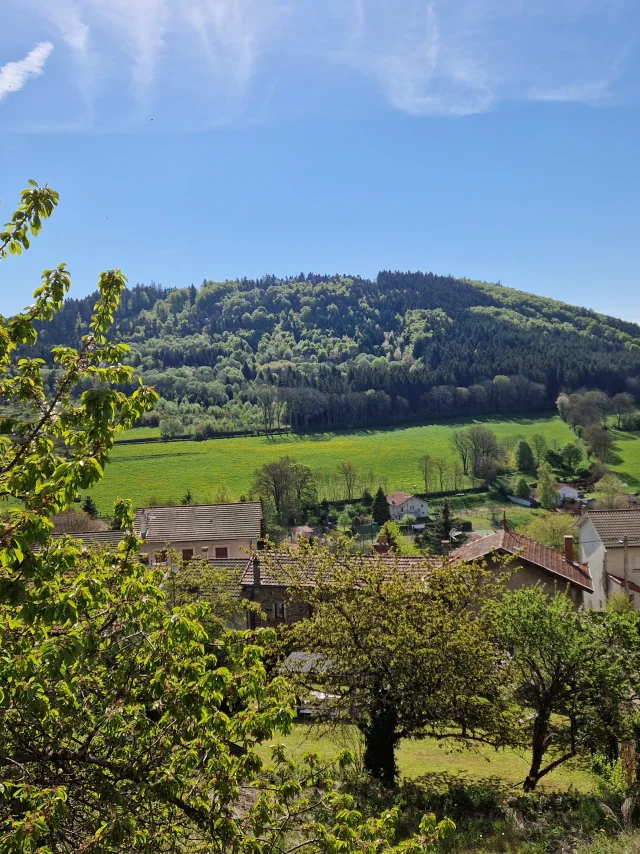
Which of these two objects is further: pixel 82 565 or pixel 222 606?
pixel 222 606

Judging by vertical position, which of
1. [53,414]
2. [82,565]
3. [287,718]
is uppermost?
[53,414]

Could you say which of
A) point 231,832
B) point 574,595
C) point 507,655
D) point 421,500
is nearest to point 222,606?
point 507,655

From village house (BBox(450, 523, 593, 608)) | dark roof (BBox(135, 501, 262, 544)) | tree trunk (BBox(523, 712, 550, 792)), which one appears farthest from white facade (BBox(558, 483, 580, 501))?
tree trunk (BBox(523, 712, 550, 792))

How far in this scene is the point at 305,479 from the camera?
94875 mm

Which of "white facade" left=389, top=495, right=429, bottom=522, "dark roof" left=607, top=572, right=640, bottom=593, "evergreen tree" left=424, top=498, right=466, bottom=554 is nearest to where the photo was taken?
"dark roof" left=607, top=572, right=640, bottom=593

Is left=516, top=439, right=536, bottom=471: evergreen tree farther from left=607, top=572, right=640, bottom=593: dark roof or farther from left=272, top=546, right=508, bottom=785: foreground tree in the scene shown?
left=272, top=546, right=508, bottom=785: foreground tree

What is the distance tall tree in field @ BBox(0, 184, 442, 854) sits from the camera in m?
5.29

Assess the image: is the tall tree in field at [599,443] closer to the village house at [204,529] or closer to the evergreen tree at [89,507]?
the village house at [204,529]

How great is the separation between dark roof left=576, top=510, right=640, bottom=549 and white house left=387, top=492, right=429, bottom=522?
52979mm

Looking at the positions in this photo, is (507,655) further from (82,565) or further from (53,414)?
(53,414)

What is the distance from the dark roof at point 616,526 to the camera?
1832 inches

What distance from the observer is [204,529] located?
5766 cm

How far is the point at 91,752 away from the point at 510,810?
503 inches

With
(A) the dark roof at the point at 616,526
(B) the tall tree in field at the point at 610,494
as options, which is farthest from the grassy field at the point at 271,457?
(A) the dark roof at the point at 616,526
